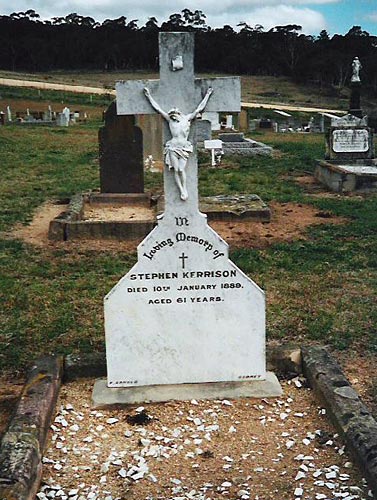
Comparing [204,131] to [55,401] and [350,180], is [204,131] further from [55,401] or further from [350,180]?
[55,401]

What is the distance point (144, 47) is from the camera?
88.9 m

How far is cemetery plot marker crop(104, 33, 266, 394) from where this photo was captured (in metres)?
4.52

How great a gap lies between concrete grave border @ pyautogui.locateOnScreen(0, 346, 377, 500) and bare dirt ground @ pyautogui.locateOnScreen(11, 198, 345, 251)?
425 centimetres

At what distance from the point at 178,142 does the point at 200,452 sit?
1993mm

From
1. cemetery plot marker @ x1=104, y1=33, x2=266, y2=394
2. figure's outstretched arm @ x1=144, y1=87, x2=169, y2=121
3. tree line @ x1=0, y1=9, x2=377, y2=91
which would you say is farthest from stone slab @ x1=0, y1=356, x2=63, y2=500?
tree line @ x1=0, y1=9, x2=377, y2=91

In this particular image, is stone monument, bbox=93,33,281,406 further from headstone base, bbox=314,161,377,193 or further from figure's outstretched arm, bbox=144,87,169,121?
headstone base, bbox=314,161,377,193

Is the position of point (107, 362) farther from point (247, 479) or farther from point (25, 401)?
point (247, 479)

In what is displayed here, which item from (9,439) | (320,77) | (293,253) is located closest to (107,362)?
(9,439)

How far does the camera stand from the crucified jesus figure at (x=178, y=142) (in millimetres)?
4469

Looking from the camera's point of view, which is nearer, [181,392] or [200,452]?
[200,452]

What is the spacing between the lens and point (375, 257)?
27.4ft

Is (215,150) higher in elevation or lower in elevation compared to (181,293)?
lower

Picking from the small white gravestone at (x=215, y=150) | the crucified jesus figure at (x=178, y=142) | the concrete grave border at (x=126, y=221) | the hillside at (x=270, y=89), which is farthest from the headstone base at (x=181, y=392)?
the hillside at (x=270, y=89)

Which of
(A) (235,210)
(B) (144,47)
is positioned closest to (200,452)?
(A) (235,210)
